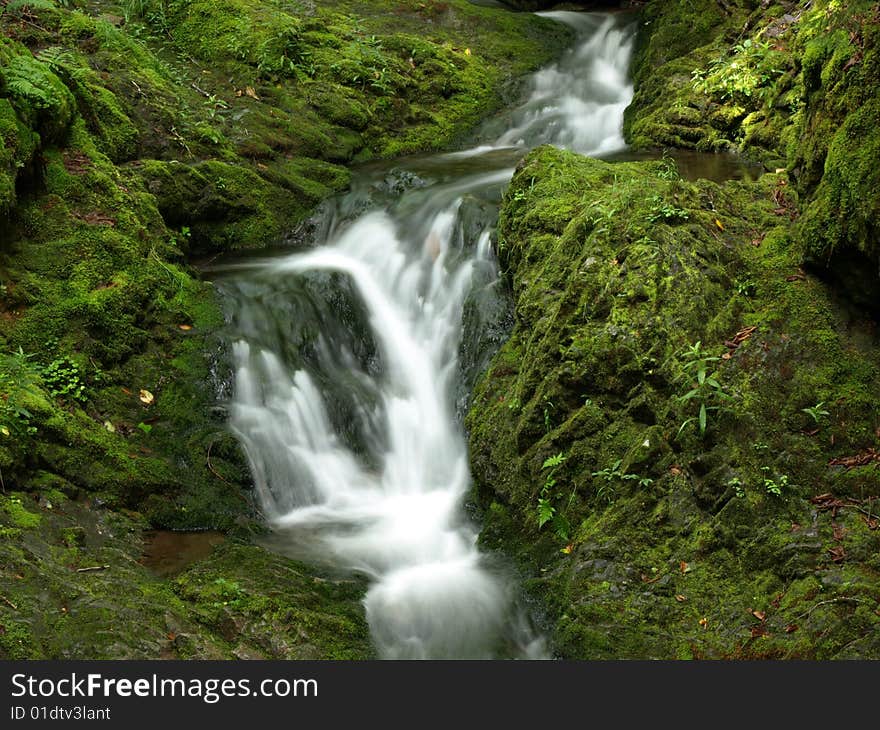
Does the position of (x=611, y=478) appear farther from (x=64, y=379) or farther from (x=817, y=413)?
(x=64, y=379)

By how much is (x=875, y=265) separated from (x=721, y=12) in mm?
8491

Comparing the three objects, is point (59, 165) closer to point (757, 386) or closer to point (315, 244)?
point (315, 244)

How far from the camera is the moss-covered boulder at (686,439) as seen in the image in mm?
4754

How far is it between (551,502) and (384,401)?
2.41 meters

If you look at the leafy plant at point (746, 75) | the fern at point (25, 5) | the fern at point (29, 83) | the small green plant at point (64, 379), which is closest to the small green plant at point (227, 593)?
the small green plant at point (64, 379)

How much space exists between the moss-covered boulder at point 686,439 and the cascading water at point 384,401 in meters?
0.47

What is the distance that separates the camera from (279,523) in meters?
6.59

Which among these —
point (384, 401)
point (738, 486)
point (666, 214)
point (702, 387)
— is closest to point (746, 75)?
point (666, 214)

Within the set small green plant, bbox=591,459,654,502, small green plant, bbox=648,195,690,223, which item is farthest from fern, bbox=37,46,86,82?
small green plant, bbox=591,459,654,502

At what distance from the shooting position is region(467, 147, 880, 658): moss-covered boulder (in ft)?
15.6

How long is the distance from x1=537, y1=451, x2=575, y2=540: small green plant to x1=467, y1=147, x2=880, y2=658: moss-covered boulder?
2 cm

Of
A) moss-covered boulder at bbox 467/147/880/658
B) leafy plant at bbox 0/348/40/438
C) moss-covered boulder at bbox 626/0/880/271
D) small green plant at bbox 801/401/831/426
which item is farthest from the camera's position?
leafy plant at bbox 0/348/40/438

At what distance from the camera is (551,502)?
19.2 ft

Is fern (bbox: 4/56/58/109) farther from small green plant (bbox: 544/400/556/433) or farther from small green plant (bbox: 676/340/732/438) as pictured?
small green plant (bbox: 676/340/732/438)
